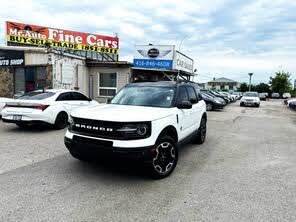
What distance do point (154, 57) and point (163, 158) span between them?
42.0 feet

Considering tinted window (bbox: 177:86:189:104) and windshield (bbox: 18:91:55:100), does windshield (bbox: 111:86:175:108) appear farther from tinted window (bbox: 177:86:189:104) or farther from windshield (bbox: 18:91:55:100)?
windshield (bbox: 18:91:55:100)

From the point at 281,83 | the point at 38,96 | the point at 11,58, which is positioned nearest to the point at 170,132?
the point at 38,96

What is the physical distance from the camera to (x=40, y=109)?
24.2ft

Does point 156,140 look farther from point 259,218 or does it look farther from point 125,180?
point 259,218

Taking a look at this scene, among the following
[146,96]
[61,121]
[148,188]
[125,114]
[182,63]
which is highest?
[182,63]

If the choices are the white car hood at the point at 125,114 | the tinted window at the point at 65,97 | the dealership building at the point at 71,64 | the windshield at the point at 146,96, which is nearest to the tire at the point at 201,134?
the windshield at the point at 146,96

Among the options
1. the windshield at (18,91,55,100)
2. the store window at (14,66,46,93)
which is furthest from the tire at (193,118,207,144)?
the store window at (14,66,46,93)

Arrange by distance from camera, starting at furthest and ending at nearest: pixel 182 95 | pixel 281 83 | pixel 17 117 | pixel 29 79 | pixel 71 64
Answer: pixel 281 83, pixel 71 64, pixel 29 79, pixel 17 117, pixel 182 95

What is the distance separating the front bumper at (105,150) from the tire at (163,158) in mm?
245

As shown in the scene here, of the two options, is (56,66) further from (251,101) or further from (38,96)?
(251,101)

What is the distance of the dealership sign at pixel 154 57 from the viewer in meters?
15.7

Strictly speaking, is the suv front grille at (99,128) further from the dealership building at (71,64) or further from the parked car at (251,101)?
the parked car at (251,101)

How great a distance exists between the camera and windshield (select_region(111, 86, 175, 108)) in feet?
15.6

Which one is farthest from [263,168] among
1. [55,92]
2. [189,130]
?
[55,92]
